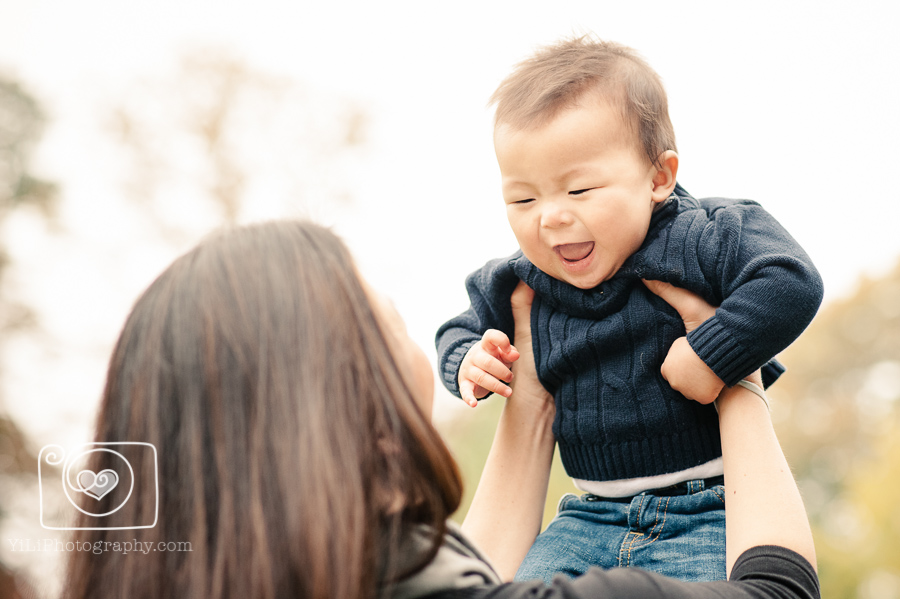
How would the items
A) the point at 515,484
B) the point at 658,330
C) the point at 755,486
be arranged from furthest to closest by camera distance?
1. the point at 515,484
2. the point at 658,330
3. the point at 755,486

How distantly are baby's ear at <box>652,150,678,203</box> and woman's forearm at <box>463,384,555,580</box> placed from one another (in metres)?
0.51

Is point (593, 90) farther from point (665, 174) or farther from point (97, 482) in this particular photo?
point (97, 482)

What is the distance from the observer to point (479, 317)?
1.65 metres

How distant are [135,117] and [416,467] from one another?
36.4 ft

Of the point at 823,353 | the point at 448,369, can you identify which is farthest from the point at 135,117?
the point at 823,353

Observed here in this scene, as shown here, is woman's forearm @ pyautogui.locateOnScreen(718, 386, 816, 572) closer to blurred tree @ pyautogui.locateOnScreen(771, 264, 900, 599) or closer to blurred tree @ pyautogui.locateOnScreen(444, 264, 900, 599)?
blurred tree @ pyautogui.locateOnScreen(444, 264, 900, 599)

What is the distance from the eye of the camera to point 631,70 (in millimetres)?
1507

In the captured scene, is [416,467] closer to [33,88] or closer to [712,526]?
[712,526]

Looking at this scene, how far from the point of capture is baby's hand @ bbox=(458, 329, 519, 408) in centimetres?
145

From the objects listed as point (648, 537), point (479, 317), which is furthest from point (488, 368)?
point (648, 537)

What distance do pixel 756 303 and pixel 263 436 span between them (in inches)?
32.5

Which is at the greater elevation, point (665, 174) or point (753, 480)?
point (665, 174)

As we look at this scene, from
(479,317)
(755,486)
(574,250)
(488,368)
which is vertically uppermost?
(574,250)

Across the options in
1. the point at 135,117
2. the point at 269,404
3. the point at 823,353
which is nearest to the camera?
the point at 269,404
